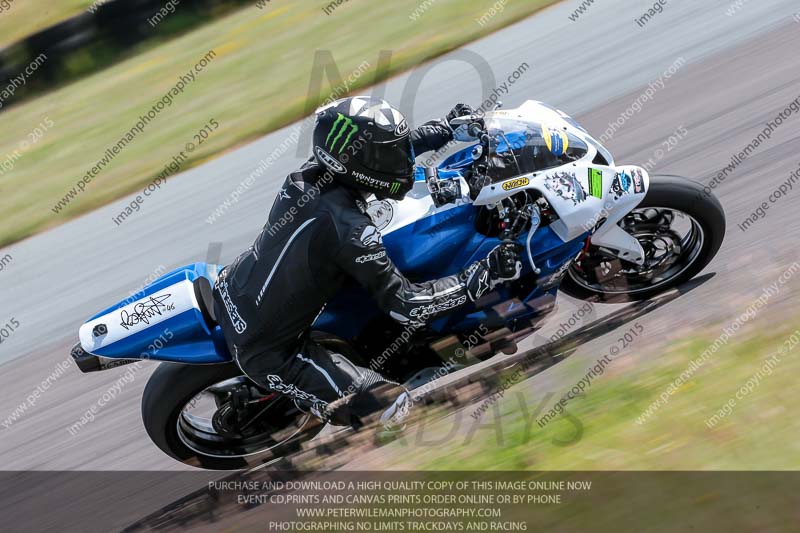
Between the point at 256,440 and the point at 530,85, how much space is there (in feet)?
14.2

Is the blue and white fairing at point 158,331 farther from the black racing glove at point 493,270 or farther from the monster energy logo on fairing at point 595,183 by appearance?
the monster energy logo on fairing at point 595,183

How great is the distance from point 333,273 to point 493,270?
783 mm

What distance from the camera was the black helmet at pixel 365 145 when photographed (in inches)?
143

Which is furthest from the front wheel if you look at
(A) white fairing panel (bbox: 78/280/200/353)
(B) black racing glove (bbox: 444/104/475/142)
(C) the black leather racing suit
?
(A) white fairing panel (bbox: 78/280/200/353)

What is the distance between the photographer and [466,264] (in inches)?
168

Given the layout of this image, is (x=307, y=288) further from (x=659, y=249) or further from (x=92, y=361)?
(x=659, y=249)

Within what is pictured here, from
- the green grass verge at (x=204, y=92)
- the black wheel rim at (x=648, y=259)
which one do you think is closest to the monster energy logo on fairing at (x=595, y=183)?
the black wheel rim at (x=648, y=259)

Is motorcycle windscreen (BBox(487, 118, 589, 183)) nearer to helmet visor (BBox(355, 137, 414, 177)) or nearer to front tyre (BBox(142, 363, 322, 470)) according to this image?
helmet visor (BBox(355, 137, 414, 177))

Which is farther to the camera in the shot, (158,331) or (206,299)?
(206,299)

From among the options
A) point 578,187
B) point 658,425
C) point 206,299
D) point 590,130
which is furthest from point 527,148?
point 590,130

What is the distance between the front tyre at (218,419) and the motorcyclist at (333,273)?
42cm

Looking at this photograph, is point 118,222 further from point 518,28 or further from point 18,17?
point 18,17

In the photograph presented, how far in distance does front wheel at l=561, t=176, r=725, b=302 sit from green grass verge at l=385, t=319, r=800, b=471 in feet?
1.70

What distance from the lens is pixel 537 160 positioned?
4.15 metres
